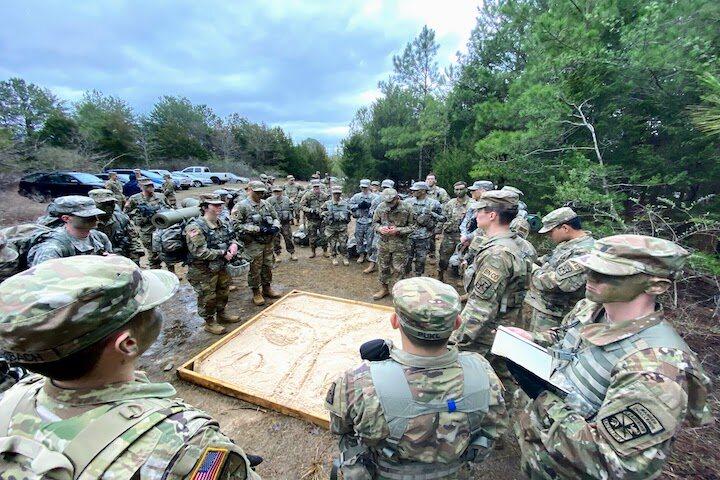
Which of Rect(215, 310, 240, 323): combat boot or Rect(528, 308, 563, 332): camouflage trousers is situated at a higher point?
Rect(528, 308, 563, 332): camouflage trousers

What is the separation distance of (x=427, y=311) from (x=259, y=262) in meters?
4.90

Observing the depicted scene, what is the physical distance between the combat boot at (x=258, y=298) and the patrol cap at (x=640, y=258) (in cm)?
523

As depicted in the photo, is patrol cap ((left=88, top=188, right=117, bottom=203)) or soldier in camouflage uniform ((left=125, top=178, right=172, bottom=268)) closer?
patrol cap ((left=88, top=188, right=117, bottom=203))

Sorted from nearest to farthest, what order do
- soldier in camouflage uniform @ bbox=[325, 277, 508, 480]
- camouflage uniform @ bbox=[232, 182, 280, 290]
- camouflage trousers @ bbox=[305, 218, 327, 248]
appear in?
soldier in camouflage uniform @ bbox=[325, 277, 508, 480] → camouflage uniform @ bbox=[232, 182, 280, 290] → camouflage trousers @ bbox=[305, 218, 327, 248]

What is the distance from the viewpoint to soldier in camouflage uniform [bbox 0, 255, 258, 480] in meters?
0.88

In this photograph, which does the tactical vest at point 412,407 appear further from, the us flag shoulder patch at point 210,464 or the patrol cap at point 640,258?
the patrol cap at point 640,258

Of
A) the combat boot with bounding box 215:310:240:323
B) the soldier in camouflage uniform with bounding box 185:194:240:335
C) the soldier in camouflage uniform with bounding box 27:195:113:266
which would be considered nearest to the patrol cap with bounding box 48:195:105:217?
the soldier in camouflage uniform with bounding box 27:195:113:266

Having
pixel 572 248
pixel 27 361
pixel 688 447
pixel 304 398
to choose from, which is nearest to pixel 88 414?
pixel 27 361

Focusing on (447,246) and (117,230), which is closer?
(117,230)

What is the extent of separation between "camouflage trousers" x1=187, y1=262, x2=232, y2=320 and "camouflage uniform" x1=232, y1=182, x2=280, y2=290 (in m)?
0.76

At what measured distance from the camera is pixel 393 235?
19.9 ft

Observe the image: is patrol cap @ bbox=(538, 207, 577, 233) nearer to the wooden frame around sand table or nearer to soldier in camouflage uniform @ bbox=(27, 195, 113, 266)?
the wooden frame around sand table

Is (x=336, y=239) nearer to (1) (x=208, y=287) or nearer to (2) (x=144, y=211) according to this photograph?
(1) (x=208, y=287)

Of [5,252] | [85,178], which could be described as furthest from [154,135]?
[5,252]
